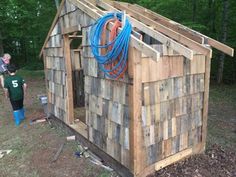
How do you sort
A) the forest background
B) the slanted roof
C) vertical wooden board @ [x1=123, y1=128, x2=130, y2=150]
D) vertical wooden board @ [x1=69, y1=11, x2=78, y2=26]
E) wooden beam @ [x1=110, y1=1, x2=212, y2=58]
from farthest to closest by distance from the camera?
the forest background
vertical wooden board @ [x1=69, y1=11, x2=78, y2=26]
vertical wooden board @ [x1=123, y1=128, x2=130, y2=150]
wooden beam @ [x1=110, y1=1, x2=212, y2=58]
the slanted roof

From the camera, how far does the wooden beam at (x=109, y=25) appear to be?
2479 mm

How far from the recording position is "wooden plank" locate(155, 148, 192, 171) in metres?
3.63

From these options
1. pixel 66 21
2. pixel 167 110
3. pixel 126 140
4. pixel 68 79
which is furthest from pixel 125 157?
pixel 66 21

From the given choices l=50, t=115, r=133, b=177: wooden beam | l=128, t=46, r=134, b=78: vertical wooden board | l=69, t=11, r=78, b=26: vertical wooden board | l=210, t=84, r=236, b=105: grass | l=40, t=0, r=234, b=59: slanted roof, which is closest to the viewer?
l=40, t=0, r=234, b=59: slanted roof

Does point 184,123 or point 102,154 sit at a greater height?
point 184,123

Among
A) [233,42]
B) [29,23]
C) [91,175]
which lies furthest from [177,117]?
[29,23]

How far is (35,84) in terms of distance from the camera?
12102mm

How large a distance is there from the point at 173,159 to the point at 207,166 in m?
0.59

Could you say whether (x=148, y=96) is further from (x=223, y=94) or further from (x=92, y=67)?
(x=223, y=94)

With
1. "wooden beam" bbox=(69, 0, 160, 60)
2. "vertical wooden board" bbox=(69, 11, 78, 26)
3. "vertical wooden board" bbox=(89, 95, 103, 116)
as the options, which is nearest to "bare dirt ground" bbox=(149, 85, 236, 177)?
"vertical wooden board" bbox=(89, 95, 103, 116)

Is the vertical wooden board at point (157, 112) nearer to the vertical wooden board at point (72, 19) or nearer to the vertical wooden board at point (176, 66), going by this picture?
the vertical wooden board at point (176, 66)

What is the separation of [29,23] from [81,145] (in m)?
10.9

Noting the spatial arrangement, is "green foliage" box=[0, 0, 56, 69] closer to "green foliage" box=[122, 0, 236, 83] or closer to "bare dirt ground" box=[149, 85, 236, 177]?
"green foliage" box=[122, 0, 236, 83]

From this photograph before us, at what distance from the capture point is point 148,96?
10.7ft
